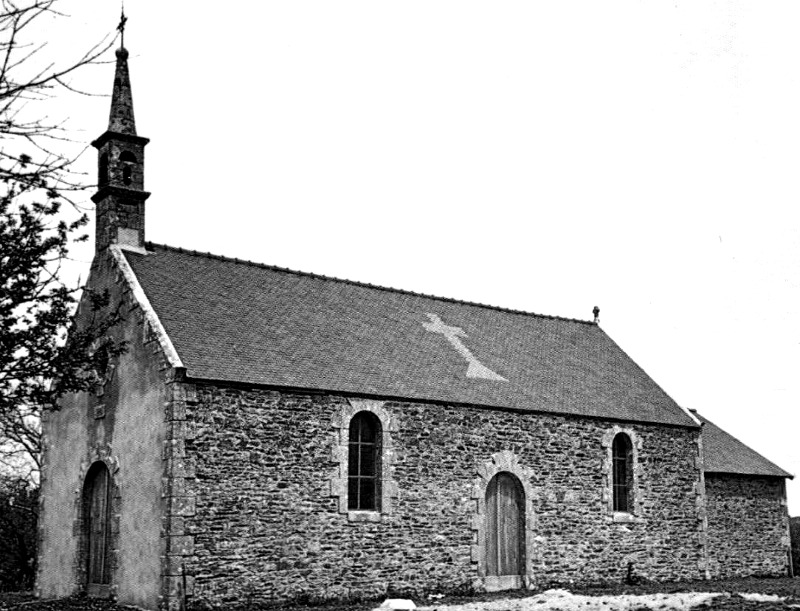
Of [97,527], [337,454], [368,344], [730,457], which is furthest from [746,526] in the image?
[97,527]

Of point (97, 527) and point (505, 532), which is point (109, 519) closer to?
point (97, 527)

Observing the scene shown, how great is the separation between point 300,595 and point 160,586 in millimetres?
2831

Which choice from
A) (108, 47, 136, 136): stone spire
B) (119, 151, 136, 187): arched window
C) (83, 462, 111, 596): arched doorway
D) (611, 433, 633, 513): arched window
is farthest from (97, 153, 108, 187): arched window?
(611, 433, 633, 513): arched window

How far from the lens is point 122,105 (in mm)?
23578

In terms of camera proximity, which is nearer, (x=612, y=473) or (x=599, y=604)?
(x=599, y=604)

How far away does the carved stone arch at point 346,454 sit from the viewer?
20.6m

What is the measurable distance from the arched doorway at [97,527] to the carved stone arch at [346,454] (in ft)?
16.4

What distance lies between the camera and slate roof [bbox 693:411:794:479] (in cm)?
2848

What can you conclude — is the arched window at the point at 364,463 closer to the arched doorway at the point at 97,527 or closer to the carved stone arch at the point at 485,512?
the carved stone arch at the point at 485,512

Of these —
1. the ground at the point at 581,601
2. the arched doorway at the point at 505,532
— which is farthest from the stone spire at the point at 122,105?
the arched doorway at the point at 505,532

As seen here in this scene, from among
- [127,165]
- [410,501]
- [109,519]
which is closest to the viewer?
[109,519]

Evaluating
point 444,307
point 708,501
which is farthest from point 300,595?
point 708,501

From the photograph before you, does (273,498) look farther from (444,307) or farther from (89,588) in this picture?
(444,307)

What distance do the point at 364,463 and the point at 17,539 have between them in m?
21.3
